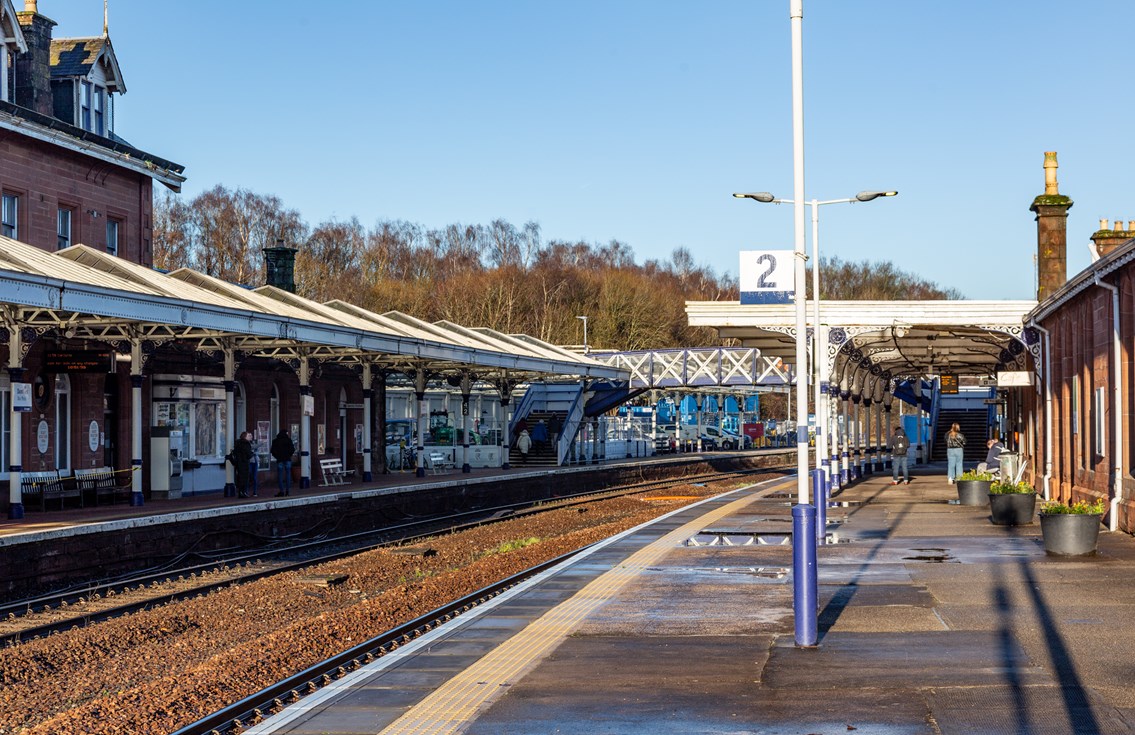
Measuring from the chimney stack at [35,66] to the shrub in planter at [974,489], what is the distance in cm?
2060

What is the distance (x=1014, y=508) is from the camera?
2030 cm

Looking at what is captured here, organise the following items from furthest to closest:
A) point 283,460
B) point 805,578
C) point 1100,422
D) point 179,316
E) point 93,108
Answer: point 93,108
point 283,460
point 179,316
point 1100,422
point 805,578

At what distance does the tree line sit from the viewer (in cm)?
8306

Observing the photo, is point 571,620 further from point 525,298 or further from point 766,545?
point 525,298

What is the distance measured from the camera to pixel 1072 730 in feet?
24.6

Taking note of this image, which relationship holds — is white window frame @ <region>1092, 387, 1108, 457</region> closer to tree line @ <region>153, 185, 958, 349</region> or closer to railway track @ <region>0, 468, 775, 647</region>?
railway track @ <region>0, 468, 775, 647</region>

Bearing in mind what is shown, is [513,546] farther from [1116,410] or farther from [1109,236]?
[1109,236]

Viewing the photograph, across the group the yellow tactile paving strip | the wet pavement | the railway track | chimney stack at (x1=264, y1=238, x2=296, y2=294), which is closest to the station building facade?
the railway track

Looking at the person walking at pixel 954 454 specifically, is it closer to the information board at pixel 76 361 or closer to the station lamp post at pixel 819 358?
the station lamp post at pixel 819 358

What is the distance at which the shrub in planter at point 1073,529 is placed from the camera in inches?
619

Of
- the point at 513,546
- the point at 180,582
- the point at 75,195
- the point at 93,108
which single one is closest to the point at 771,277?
the point at 180,582

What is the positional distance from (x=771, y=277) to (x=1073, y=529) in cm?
476

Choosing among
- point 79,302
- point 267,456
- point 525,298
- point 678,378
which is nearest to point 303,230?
point 525,298

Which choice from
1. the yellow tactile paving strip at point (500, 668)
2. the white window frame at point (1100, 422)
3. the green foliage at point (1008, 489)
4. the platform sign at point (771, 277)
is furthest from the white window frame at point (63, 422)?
the white window frame at point (1100, 422)
